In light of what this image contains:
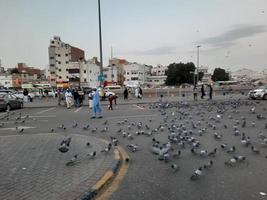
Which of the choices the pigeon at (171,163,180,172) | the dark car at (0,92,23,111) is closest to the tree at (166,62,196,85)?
the dark car at (0,92,23,111)

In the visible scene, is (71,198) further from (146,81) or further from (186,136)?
(146,81)

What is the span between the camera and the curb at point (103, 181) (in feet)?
14.4

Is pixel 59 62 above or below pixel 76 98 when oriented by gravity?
above

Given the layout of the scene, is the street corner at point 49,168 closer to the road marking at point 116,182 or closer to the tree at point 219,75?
the road marking at point 116,182

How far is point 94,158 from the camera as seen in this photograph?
6.64m

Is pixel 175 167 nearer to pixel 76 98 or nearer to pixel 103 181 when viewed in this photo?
pixel 103 181

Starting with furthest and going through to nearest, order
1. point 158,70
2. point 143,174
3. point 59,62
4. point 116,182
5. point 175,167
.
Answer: point 158,70, point 59,62, point 175,167, point 143,174, point 116,182

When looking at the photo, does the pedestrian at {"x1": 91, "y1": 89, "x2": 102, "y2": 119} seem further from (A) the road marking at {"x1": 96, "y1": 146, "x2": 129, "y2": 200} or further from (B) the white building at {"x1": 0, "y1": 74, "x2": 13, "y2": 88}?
(B) the white building at {"x1": 0, "y1": 74, "x2": 13, "y2": 88}

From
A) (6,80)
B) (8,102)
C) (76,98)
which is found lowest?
(8,102)

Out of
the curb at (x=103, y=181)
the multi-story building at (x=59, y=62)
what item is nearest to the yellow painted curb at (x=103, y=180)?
the curb at (x=103, y=181)

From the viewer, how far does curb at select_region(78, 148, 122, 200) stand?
4402mm

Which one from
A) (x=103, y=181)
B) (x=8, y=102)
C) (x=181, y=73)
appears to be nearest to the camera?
(x=103, y=181)

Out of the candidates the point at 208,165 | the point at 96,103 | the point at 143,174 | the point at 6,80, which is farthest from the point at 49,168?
the point at 6,80

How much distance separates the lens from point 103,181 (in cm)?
501
